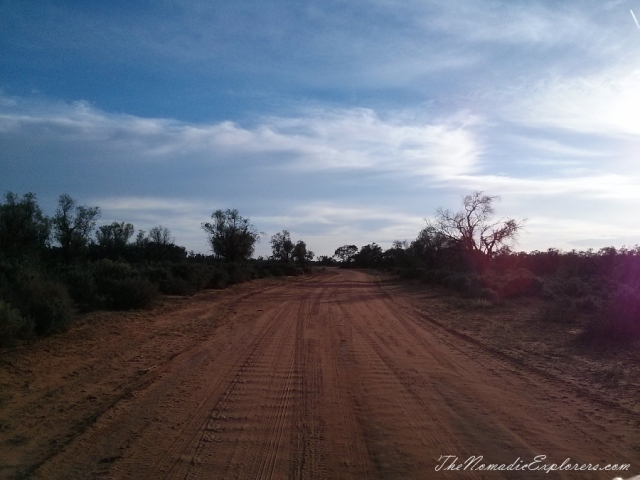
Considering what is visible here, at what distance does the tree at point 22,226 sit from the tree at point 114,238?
11.2m

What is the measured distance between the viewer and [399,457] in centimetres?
646

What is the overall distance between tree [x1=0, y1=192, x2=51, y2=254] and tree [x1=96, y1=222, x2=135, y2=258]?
11.2 m

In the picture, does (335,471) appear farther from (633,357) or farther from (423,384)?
(633,357)

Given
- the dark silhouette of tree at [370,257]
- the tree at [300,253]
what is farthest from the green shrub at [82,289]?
the dark silhouette of tree at [370,257]

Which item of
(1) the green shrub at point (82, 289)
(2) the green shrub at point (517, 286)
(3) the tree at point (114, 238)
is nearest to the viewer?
(1) the green shrub at point (82, 289)

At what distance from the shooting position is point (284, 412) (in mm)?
8289

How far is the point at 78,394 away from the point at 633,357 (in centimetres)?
1142

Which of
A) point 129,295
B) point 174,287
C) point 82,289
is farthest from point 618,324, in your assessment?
point 174,287

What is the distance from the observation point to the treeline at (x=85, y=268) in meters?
14.2

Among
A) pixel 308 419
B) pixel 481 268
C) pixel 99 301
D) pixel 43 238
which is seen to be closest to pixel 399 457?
pixel 308 419

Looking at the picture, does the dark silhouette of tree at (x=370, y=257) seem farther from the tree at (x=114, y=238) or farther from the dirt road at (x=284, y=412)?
the dirt road at (x=284, y=412)

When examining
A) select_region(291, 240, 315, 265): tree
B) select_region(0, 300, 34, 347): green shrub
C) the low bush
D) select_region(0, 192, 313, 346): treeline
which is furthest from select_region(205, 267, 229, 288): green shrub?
select_region(291, 240, 315, 265): tree

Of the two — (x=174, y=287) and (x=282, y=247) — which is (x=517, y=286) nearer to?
(x=174, y=287)

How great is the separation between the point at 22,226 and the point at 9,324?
105 ft
